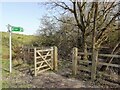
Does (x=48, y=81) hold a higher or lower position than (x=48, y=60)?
lower

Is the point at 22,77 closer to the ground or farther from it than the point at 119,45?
closer to the ground

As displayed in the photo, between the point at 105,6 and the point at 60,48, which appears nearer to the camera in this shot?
the point at 105,6

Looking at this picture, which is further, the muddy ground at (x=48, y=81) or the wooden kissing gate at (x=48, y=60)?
the wooden kissing gate at (x=48, y=60)

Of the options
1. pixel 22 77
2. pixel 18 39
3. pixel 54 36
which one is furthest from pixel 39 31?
pixel 22 77

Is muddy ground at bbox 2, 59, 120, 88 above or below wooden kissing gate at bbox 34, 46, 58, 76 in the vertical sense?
below

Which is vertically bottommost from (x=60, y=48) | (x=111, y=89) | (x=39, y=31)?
(x=111, y=89)

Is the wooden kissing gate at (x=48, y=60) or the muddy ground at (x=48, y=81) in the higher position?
the wooden kissing gate at (x=48, y=60)

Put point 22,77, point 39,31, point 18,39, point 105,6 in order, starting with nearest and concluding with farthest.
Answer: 1. point 22,77
2. point 105,6
3. point 39,31
4. point 18,39

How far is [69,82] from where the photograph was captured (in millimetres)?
8633

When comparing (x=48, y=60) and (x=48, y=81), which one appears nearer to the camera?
(x=48, y=81)

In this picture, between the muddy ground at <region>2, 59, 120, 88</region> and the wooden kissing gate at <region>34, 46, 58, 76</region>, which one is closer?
the muddy ground at <region>2, 59, 120, 88</region>

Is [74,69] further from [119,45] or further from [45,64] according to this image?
[119,45]

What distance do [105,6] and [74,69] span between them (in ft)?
19.6

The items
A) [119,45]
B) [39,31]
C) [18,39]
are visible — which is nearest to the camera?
[119,45]
